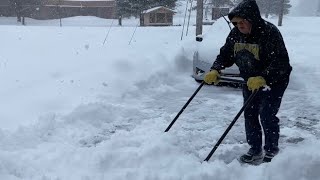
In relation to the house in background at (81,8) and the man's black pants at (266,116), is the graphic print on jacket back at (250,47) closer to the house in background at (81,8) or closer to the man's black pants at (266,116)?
the man's black pants at (266,116)

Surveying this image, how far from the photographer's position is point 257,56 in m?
3.97

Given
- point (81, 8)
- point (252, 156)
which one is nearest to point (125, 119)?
point (252, 156)

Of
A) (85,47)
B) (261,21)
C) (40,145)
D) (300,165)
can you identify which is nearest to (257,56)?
(261,21)

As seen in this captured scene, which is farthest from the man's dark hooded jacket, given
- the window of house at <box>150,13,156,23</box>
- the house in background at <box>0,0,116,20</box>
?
the house in background at <box>0,0,116,20</box>

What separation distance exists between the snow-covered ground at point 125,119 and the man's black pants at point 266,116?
249mm

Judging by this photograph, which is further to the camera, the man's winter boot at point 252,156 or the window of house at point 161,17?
the window of house at point 161,17

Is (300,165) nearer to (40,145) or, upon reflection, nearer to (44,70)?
(40,145)

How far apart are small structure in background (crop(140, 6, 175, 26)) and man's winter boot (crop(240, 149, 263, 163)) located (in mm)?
30757

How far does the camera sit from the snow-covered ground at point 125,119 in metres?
3.89

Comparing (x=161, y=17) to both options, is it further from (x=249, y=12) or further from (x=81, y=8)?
(x=249, y=12)

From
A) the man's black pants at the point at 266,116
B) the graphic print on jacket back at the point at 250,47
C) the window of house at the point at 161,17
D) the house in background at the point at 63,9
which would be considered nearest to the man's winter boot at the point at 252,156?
the man's black pants at the point at 266,116

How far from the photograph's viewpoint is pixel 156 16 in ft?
118

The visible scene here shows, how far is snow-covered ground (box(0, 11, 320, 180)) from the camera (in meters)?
3.89

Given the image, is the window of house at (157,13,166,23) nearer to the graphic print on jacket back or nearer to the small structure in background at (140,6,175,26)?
the small structure in background at (140,6,175,26)
